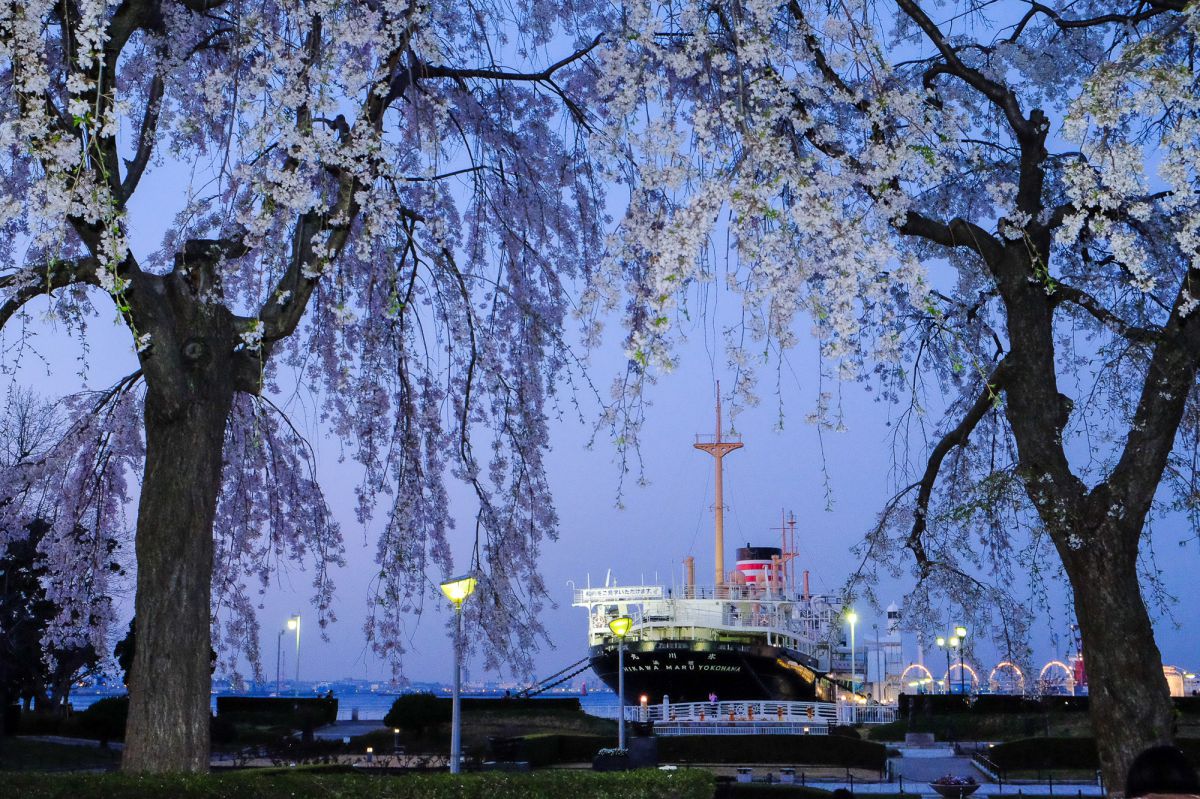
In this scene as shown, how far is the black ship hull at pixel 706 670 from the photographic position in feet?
146

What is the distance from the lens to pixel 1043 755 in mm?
25125

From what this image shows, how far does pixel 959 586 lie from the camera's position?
39.3 feet

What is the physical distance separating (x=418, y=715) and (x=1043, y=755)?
16.2 meters

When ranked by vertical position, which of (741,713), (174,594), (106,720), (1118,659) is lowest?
(741,713)

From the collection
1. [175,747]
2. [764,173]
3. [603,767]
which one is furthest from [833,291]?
[603,767]

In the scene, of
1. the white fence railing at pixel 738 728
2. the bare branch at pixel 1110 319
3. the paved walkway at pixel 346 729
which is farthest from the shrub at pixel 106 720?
the bare branch at pixel 1110 319

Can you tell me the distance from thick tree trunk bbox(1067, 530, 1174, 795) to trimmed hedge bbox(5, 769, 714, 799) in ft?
11.7

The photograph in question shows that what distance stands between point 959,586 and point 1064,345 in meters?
3.62

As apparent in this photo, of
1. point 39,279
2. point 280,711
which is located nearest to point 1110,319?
point 39,279

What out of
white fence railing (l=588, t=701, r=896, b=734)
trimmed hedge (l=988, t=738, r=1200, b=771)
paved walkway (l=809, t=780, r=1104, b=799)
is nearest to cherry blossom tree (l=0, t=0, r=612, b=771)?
paved walkway (l=809, t=780, r=1104, b=799)

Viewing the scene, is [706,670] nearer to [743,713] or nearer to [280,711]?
[743,713]

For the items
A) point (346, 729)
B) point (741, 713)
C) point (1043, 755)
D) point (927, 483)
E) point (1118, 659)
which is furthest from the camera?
point (741, 713)

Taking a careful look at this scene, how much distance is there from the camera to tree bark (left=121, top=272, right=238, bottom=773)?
7.75 metres

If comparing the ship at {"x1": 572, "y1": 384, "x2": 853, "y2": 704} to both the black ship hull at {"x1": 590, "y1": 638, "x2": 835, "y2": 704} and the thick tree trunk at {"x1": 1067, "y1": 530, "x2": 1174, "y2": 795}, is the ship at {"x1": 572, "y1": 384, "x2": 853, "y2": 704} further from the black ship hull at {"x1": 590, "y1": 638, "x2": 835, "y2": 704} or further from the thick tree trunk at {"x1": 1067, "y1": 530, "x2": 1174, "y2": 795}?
the thick tree trunk at {"x1": 1067, "y1": 530, "x2": 1174, "y2": 795}
